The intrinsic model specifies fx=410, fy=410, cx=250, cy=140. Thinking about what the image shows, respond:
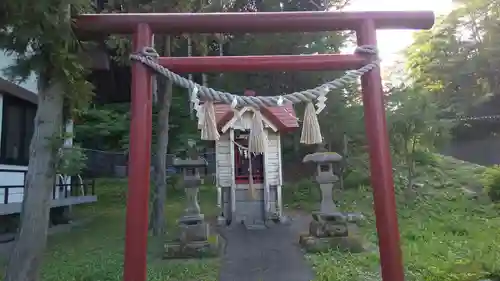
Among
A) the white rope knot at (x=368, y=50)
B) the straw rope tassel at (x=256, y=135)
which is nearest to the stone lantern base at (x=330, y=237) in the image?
the straw rope tassel at (x=256, y=135)

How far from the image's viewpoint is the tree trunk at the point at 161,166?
913 cm

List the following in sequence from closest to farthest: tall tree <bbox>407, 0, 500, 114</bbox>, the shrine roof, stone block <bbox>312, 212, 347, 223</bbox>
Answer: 1. stone block <bbox>312, 212, 347, 223</bbox>
2. the shrine roof
3. tall tree <bbox>407, 0, 500, 114</bbox>

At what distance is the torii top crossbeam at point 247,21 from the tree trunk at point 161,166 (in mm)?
5412

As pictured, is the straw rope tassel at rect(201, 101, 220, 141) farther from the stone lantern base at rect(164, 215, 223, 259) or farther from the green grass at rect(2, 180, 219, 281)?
the stone lantern base at rect(164, 215, 223, 259)

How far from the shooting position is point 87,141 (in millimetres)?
15703

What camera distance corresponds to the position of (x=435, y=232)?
8484 mm

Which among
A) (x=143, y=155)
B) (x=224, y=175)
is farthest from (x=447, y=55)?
(x=143, y=155)

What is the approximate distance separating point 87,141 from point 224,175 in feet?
25.6

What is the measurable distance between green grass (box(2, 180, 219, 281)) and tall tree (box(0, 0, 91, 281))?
7.36 feet

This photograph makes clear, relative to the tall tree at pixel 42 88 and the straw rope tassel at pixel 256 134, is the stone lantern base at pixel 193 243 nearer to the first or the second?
the tall tree at pixel 42 88

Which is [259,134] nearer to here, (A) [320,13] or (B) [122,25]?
(A) [320,13]

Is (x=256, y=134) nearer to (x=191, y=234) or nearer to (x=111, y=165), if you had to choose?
(x=191, y=234)

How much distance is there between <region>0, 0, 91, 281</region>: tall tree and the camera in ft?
11.2

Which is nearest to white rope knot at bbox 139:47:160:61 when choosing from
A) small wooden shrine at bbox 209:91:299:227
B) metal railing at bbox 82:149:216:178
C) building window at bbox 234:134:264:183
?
small wooden shrine at bbox 209:91:299:227
